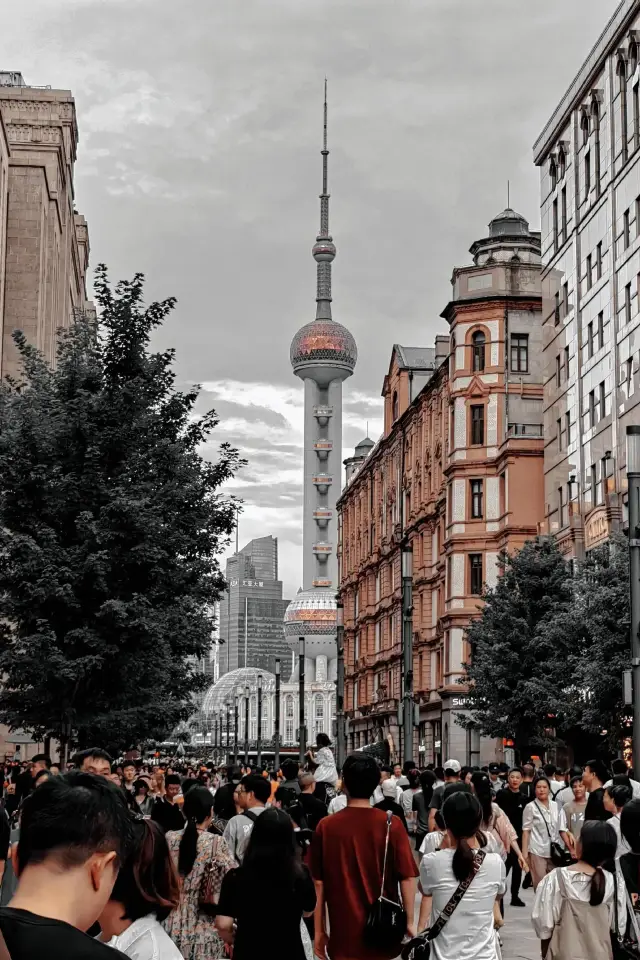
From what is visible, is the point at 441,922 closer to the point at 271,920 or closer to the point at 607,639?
the point at 271,920

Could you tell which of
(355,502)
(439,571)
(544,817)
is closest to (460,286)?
(439,571)

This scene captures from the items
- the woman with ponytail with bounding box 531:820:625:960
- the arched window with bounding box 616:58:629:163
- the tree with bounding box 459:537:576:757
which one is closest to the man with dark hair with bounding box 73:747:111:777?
the woman with ponytail with bounding box 531:820:625:960

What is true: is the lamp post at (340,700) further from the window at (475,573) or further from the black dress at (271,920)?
the black dress at (271,920)

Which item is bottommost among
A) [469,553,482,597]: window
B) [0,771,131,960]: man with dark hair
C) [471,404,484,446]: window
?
[0,771,131,960]: man with dark hair

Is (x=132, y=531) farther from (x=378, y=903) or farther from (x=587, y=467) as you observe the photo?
(x=587, y=467)

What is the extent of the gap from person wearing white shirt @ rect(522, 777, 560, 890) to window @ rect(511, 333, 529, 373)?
5292cm

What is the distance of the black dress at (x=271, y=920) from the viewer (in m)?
7.68

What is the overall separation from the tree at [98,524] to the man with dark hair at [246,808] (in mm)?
14481

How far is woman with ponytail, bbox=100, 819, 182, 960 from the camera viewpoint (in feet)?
19.4

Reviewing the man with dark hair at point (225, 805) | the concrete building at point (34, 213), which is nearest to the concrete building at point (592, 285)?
the concrete building at point (34, 213)

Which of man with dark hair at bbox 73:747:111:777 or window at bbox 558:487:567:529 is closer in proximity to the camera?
man with dark hair at bbox 73:747:111:777

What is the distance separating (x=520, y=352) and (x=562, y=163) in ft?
40.7

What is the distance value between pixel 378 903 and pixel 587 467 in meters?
45.7

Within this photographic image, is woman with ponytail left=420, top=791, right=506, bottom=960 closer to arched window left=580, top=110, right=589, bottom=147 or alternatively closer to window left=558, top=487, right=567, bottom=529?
window left=558, top=487, right=567, bottom=529
